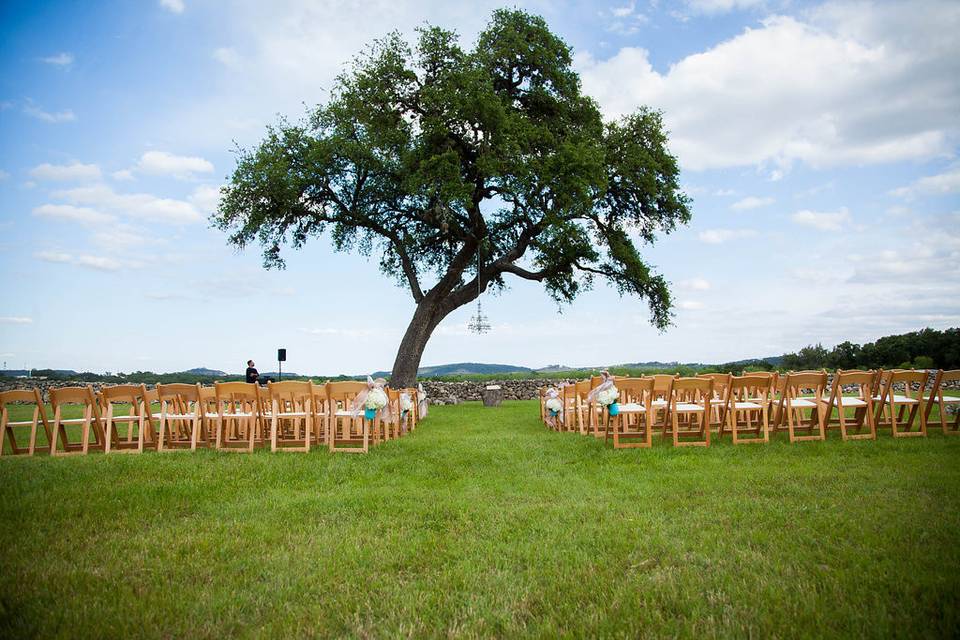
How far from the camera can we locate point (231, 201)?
19578mm

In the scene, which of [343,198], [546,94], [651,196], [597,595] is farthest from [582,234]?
[597,595]

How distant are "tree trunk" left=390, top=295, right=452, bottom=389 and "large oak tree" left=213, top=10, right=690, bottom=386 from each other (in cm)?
5

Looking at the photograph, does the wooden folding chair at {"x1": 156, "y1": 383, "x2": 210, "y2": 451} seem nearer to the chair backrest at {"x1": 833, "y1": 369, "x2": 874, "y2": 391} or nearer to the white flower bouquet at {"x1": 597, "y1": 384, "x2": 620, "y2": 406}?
the white flower bouquet at {"x1": 597, "y1": 384, "x2": 620, "y2": 406}

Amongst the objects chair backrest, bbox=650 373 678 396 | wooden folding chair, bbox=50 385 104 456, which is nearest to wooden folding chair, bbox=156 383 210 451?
wooden folding chair, bbox=50 385 104 456

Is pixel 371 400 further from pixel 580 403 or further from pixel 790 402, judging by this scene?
pixel 790 402

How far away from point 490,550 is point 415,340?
53.1ft

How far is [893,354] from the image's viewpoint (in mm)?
21031

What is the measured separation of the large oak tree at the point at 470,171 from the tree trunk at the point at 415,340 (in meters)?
0.05

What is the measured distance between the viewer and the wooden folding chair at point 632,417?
27.5ft

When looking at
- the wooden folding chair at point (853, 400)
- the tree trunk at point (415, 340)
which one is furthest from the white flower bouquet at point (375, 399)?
the tree trunk at point (415, 340)

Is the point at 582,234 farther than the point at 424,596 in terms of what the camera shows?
Yes

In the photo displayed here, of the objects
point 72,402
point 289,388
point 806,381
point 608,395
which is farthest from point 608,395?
point 72,402

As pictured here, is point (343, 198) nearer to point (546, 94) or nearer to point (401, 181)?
point (401, 181)

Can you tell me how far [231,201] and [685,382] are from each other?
54.8ft
